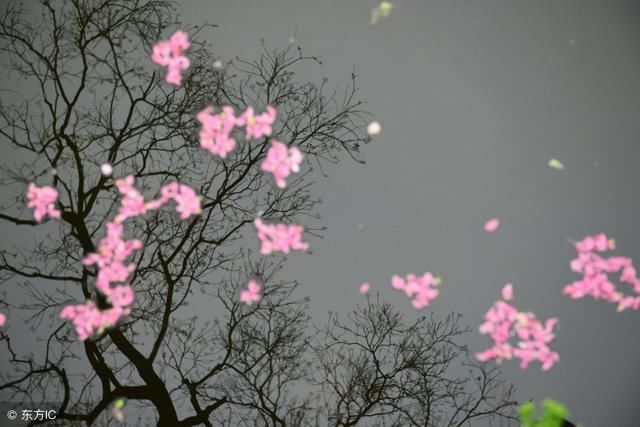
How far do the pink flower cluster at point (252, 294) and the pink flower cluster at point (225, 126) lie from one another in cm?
148

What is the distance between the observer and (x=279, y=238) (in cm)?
634

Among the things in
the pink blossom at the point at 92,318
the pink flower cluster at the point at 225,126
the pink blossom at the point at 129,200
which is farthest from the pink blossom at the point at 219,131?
the pink blossom at the point at 92,318

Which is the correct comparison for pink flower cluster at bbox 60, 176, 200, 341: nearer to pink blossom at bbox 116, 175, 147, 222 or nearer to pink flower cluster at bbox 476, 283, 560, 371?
pink blossom at bbox 116, 175, 147, 222

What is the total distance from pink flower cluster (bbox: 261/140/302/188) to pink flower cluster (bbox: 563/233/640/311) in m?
3.08

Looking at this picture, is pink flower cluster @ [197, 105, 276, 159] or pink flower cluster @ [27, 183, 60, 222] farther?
pink flower cluster @ [197, 105, 276, 159]

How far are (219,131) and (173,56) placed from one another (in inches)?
38.9

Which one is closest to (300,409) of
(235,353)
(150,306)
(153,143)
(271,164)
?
(235,353)

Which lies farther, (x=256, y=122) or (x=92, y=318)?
(x=256, y=122)

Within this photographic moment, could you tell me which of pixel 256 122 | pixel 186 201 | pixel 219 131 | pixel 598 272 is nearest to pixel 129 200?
pixel 186 201

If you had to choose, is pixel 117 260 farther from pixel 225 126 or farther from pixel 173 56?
pixel 173 56

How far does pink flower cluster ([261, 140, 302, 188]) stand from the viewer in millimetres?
6258

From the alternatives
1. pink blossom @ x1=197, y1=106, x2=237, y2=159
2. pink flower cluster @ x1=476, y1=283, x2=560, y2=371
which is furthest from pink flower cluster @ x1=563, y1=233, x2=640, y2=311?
pink blossom @ x1=197, y1=106, x2=237, y2=159

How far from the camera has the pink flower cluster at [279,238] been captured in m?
6.13

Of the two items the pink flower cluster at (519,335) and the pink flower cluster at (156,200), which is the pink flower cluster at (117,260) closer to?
the pink flower cluster at (156,200)
